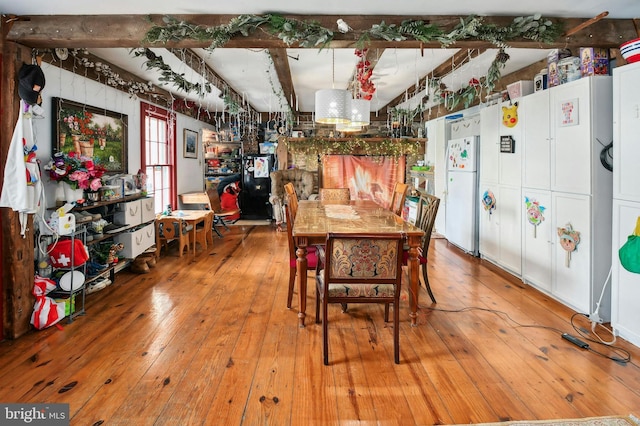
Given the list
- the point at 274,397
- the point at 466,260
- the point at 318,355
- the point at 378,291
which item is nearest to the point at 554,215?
the point at 466,260

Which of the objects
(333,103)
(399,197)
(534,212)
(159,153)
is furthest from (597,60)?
(159,153)

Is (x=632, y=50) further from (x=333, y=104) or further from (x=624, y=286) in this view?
(x=333, y=104)

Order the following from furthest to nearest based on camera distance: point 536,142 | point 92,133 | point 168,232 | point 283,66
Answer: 1. point 168,232
2. point 283,66
3. point 92,133
4. point 536,142

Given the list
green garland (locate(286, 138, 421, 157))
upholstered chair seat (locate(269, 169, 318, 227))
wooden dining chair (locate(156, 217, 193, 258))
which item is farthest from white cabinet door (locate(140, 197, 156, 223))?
green garland (locate(286, 138, 421, 157))

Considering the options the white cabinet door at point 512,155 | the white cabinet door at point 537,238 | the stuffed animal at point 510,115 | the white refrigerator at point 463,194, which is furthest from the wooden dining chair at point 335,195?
the white cabinet door at point 537,238

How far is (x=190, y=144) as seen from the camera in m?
7.01

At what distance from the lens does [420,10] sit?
2674mm

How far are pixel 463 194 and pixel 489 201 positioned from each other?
0.74 m

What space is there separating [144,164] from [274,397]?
4159 mm

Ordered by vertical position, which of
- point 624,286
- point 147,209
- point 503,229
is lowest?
point 624,286

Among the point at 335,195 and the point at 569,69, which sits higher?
the point at 569,69

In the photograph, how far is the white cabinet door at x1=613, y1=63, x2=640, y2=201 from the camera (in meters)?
2.49

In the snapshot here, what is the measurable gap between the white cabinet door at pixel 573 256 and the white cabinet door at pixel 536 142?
0.92ft

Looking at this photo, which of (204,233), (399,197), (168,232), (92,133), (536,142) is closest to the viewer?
(536,142)
